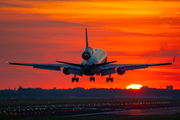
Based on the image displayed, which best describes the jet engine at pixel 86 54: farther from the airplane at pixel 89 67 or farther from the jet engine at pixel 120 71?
the jet engine at pixel 120 71

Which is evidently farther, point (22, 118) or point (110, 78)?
point (110, 78)

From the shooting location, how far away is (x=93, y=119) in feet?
197

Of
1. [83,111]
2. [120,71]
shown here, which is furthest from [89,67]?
[83,111]

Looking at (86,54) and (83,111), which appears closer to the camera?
(86,54)

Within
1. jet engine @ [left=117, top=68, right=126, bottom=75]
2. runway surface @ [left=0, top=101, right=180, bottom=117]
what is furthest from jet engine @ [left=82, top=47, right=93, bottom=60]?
runway surface @ [left=0, top=101, right=180, bottom=117]

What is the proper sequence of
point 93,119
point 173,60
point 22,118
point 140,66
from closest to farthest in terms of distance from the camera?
point 93,119, point 22,118, point 173,60, point 140,66

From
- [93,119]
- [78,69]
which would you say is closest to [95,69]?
[78,69]

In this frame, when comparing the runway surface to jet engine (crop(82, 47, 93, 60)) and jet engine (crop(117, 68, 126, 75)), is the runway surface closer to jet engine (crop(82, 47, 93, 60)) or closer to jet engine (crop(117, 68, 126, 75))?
jet engine (crop(117, 68, 126, 75))

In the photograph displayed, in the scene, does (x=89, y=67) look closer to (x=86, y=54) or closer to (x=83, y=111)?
(x=86, y=54)

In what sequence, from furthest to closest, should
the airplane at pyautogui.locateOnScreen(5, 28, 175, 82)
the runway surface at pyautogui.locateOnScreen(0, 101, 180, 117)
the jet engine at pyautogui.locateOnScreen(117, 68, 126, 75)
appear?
the jet engine at pyautogui.locateOnScreen(117, 68, 126, 75) → the runway surface at pyautogui.locateOnScreen(0, 101, 180, 117) → the airplane at pyautogui.locateOnScreen(5, 28, 175, 82)

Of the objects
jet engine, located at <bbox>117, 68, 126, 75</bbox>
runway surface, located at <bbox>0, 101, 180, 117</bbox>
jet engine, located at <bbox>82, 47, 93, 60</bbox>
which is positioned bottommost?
runway surface, located at <bbox>0, 101, 180, 117</bbox>

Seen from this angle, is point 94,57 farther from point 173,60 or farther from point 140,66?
point 173,60

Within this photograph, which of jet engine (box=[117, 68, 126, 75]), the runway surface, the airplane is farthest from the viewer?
jet engine (box=[117, 68, 126, 75])

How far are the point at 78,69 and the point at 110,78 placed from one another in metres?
11.4
